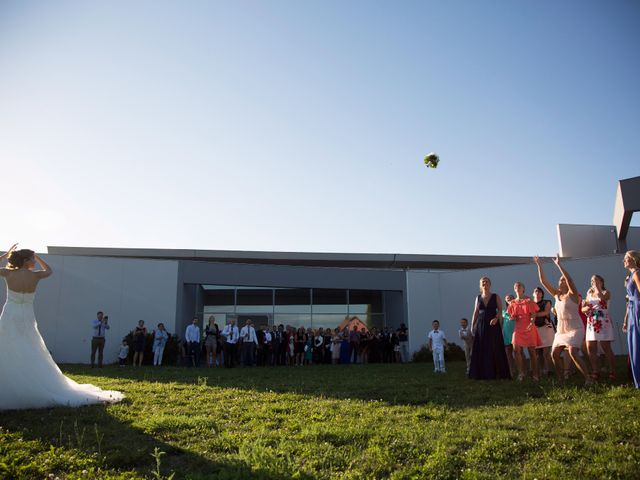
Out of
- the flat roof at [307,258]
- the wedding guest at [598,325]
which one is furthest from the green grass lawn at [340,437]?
the flat roof at [307,258]

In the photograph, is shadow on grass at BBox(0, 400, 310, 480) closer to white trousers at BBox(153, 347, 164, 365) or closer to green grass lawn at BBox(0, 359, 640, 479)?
green grass lawn at BBox(0, 359, 640, 479)

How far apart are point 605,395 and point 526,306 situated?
342cm

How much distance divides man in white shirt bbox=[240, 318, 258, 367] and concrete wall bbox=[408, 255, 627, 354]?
8.51 m

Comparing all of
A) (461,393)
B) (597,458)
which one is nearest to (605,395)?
(461,393)

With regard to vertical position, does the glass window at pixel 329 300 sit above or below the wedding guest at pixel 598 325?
above

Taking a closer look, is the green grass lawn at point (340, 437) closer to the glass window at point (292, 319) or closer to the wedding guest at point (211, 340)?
the wedding guest at point (211, 340)

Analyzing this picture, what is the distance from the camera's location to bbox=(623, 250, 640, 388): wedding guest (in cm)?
669

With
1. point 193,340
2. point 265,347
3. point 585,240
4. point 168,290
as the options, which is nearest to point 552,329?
point 265,347

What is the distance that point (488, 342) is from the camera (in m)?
9.91

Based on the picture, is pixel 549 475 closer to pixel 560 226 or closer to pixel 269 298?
pixel 269 298

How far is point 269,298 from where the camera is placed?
23.4 meters

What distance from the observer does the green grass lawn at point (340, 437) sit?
153 inches

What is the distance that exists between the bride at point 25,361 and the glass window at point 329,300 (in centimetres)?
1702

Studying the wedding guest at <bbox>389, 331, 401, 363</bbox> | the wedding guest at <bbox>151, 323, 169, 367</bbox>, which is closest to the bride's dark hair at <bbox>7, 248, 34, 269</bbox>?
the wedding guest at <bbox>151, 323, 169, 367</bbox>
